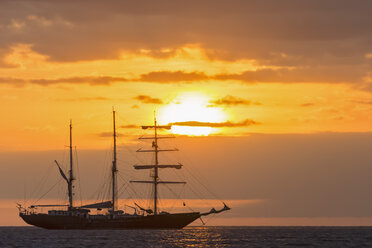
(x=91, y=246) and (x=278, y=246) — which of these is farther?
(x=278, y=246)

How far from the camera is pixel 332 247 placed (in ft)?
470

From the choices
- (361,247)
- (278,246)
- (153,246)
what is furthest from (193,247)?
(361,247)

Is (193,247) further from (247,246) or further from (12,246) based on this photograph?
(12,246)

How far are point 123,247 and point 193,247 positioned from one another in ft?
42.7

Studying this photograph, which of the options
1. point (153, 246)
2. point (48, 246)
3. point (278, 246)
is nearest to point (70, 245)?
point (48, 246)

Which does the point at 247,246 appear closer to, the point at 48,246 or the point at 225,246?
the point at 225,246

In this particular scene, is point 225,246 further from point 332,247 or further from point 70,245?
point 70,245

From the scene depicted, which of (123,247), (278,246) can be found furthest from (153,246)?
(278,246)

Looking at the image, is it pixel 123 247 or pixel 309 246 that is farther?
pixel 309 246

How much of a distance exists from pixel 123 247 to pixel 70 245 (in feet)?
41.0

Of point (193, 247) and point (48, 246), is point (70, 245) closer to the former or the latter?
point (48, 246)

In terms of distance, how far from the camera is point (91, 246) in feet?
449

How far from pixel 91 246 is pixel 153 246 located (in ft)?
37.0

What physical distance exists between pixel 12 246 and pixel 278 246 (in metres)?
51.1
